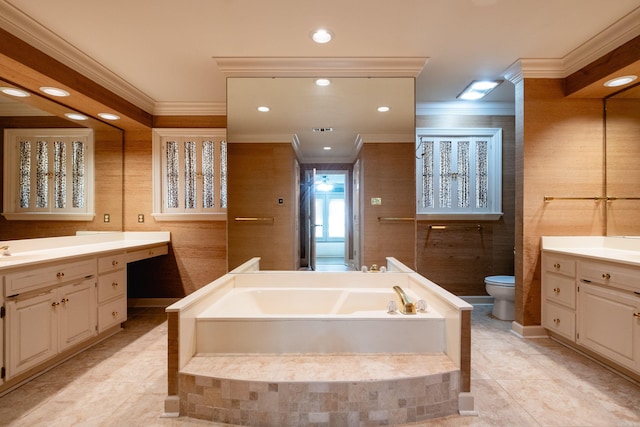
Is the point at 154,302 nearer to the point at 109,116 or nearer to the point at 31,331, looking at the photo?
the point at 31,331

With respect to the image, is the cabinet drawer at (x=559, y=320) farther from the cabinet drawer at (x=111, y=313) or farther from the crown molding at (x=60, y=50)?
the crown molding at (x=60, y=50)

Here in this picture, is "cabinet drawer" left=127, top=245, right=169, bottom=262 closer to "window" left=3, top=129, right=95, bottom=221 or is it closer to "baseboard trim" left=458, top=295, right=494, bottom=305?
"window" left=3, top=129, right=95, bottom=221

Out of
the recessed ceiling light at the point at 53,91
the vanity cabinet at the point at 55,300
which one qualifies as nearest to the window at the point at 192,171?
the vanity cabinet at the point at 55,300

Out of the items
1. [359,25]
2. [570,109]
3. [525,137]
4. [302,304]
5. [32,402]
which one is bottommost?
[32,402]

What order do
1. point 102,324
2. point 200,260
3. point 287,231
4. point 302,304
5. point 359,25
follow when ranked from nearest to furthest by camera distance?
point 359,25 → point 302,304 → point 102,324 → point 287,231 → point 200,260

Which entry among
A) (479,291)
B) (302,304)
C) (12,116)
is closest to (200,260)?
(302,304)

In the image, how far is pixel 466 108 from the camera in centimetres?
363

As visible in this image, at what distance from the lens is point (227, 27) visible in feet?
7.05

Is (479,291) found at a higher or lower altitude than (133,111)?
lower

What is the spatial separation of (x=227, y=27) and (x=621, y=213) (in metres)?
3.43

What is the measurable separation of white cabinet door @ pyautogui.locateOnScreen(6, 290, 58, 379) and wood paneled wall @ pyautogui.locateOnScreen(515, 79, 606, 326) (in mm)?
3616

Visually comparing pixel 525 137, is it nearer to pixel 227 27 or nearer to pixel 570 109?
pixel 570 109

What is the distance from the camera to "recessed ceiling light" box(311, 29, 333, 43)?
2.19 meters

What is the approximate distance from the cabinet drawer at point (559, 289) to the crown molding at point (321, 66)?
6.62 feet
